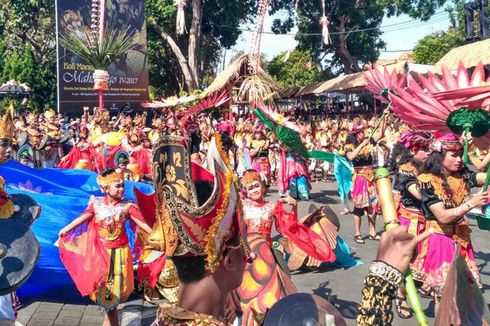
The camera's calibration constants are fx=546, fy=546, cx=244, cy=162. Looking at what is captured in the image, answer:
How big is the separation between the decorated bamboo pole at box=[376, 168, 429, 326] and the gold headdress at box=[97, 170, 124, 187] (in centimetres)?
346

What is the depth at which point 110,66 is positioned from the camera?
2914cm

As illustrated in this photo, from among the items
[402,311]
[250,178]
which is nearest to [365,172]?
[402,311]

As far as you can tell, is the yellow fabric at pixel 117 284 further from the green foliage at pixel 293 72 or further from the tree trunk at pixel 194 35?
the green foliage at pixel 293 72

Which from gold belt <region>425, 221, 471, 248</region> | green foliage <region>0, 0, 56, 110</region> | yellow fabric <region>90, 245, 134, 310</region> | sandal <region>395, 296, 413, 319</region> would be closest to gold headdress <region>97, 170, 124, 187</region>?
yellow fabric <region>90, 245, 134, 310</region>

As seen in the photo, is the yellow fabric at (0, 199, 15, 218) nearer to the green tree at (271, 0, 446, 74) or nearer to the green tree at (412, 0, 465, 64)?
the green tree at (271, 0, 446, 74)

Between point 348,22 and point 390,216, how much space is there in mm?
33516

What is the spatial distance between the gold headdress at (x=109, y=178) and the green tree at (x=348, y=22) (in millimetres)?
28788

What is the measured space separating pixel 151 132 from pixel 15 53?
19.9 meters

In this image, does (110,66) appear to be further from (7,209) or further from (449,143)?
(449,143)

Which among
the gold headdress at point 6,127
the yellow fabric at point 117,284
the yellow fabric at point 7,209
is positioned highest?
the gold headdress at point 6,127

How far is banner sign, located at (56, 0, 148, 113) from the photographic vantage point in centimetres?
2688

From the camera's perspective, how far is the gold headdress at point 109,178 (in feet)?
16.7

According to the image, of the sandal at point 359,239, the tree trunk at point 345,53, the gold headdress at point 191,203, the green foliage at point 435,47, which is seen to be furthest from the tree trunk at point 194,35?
the gold headdress at point 191,203

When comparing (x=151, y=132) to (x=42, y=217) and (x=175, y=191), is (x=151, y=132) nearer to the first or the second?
(x=42, y=217)
